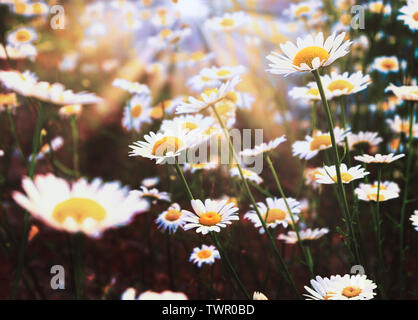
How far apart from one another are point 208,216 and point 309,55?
35cm

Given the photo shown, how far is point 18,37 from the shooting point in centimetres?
158

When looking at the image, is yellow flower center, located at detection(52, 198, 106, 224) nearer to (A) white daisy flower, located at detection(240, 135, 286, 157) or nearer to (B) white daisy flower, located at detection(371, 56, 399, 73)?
(A) white daisy flower, located at detection(240, 135, 286, 157)

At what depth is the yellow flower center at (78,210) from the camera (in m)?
0.40

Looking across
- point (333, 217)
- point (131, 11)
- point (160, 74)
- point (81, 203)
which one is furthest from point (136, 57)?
point (81, 203)

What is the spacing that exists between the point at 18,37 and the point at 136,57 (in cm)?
119

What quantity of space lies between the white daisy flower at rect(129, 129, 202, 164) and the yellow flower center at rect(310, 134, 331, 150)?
0.33 metres

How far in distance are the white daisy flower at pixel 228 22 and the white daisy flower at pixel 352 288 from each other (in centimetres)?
96

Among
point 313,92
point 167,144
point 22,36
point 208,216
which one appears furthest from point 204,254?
point 22,36

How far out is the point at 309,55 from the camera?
596mm

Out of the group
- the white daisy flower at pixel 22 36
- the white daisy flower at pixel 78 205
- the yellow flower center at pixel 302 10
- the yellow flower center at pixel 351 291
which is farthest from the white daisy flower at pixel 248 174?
the white daisy flower at pixel 22 36

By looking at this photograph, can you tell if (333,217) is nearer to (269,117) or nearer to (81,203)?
(269,117)

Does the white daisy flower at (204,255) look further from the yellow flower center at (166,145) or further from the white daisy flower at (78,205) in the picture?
the white daisy flower at (78,205)

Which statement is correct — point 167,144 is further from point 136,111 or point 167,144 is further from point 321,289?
point 136,111

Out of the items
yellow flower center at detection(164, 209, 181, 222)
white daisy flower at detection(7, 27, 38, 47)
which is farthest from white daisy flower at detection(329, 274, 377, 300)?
white daisy flower at detection(7, 27, 38, 47)
